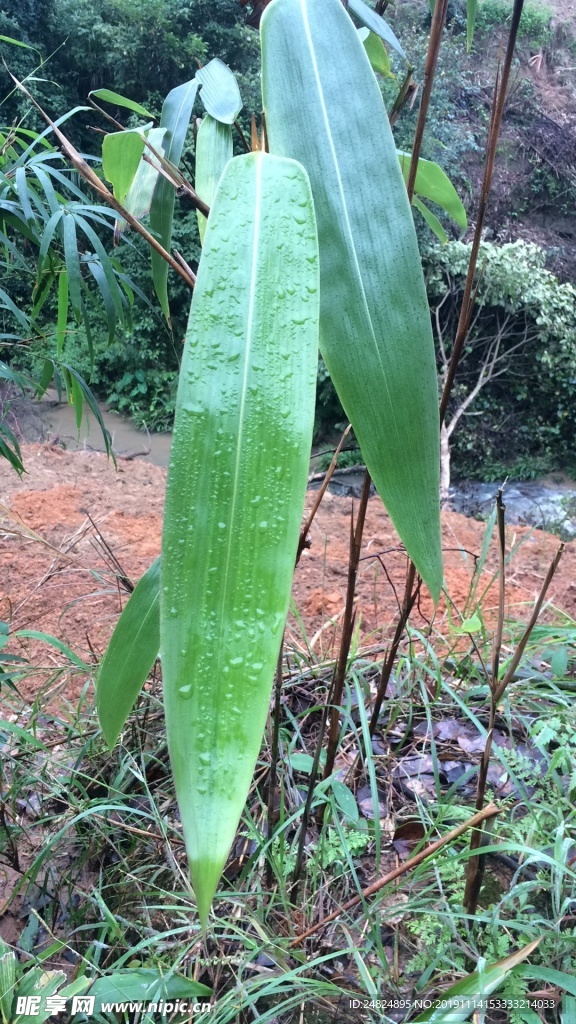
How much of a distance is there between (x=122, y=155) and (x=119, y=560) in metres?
1.48

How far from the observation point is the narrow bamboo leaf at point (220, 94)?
42 cm

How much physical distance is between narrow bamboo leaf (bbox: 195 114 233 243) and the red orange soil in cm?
57

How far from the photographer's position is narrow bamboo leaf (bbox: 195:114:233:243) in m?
0.43

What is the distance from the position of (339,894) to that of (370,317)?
1.79 ft

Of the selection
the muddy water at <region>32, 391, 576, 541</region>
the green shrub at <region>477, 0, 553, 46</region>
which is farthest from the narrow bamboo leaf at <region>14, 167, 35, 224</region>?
the green shrub at <region>477, 0, 553, 46</region>

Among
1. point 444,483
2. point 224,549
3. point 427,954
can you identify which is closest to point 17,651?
point 427,954

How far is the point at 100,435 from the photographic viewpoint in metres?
4.41

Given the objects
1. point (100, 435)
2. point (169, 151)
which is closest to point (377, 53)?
point (169, 151)

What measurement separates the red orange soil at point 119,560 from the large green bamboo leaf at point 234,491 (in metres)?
0.62

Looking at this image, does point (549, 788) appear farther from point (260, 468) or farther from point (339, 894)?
point (260, 468)

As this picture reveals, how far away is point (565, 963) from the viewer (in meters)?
0.46

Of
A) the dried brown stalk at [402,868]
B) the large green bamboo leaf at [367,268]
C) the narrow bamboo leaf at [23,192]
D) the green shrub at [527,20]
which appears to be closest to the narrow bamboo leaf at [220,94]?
the large green bamboo leaf at [367,268]

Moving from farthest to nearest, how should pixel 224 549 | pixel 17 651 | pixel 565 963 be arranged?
pixel 17 651, pixel 565 963, pixel 224 549

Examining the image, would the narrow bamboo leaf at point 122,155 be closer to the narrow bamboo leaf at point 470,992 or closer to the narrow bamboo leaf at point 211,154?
the narrow bamboo leaf at point 211,154
